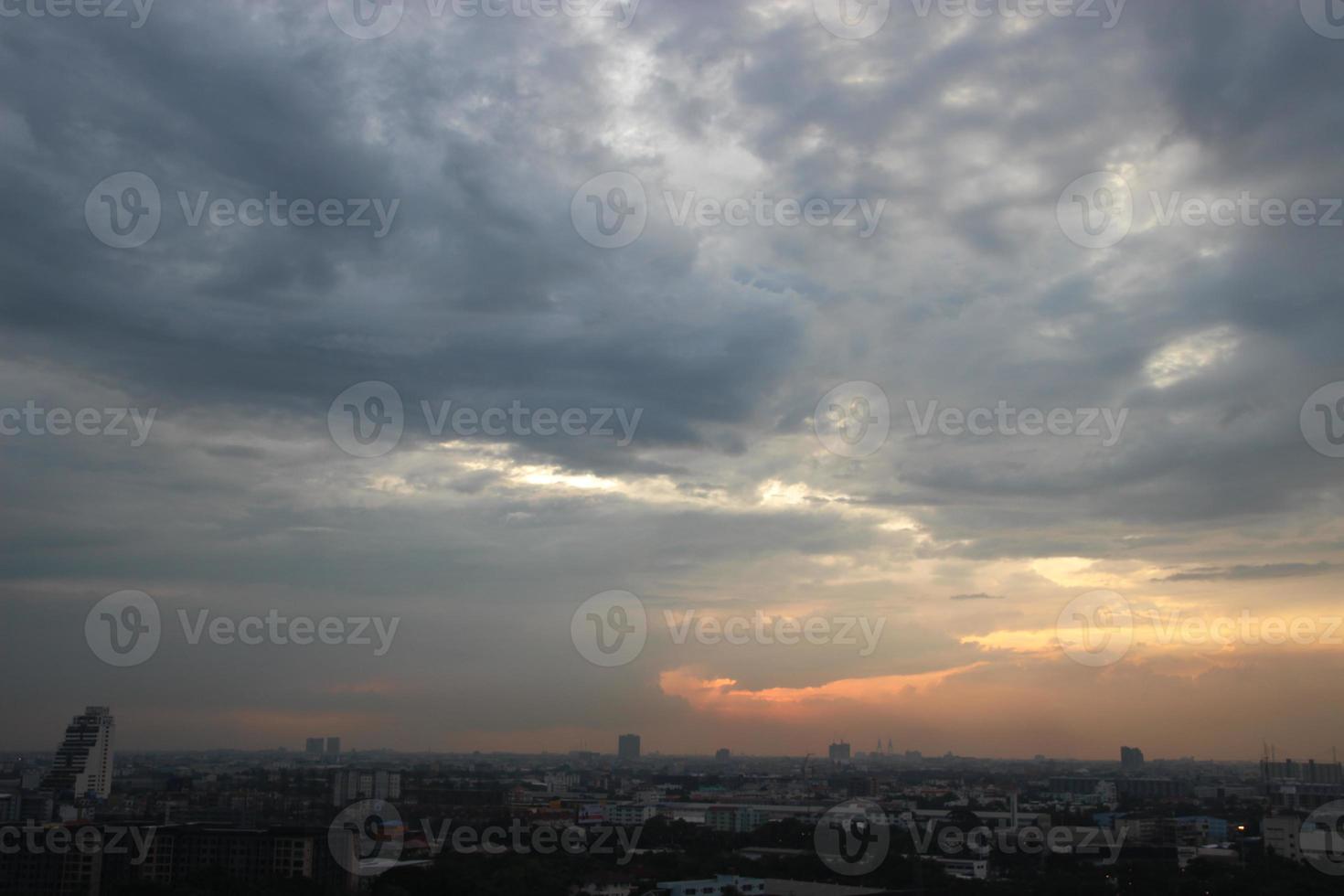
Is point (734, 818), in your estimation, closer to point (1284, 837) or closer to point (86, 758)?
point (1284, 837)

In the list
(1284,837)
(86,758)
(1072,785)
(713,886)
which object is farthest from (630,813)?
(1072,785)

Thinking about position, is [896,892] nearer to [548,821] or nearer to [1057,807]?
[548,821]

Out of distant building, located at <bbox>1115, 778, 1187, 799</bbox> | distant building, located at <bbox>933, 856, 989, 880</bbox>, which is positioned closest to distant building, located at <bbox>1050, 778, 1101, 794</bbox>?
distant building, located at <bbox>1115, 778, 1187, 799</bbox>

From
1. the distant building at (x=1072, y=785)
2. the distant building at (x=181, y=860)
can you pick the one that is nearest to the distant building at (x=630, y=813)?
the distant building at (x=181, y=860)

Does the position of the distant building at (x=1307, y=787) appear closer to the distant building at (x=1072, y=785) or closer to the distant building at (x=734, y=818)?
the distant building at (x=1072, y=785)

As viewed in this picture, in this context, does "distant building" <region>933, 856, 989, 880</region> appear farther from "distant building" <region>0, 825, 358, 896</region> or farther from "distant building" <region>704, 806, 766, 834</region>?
"distant building" <region>0, 825, 358, 896</region>
